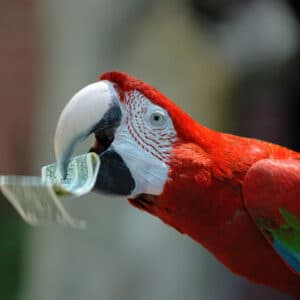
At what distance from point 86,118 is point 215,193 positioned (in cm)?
19

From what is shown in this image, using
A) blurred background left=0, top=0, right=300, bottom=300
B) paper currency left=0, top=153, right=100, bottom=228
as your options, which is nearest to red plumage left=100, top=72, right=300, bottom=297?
paper currency left=0, top=153, right=100, bottom=228

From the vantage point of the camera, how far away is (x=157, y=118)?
881 mm

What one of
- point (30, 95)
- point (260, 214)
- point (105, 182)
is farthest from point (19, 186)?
point (30, 95)

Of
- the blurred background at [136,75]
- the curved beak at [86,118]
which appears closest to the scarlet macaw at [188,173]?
the curved beak at [86,118]

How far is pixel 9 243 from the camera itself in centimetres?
219

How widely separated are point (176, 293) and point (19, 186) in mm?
1277

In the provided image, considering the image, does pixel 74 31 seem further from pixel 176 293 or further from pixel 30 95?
pixel 176 293

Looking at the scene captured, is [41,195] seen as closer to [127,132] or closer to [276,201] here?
[127,132]

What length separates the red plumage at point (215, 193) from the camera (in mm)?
875

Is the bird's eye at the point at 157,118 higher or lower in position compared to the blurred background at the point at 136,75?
higher

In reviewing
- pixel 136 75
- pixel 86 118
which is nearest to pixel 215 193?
pixel 86 118

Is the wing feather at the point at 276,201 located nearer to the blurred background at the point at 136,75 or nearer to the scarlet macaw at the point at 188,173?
the scarlet macaw at the point at 188,173

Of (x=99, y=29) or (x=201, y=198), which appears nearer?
(x=201, y=198)

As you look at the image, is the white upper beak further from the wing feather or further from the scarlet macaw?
the wing feather
